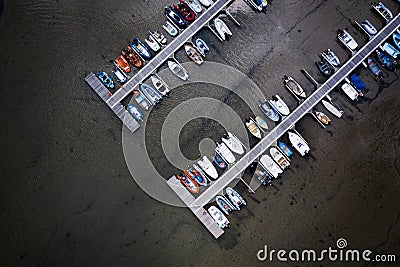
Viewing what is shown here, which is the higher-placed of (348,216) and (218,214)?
(218,214)

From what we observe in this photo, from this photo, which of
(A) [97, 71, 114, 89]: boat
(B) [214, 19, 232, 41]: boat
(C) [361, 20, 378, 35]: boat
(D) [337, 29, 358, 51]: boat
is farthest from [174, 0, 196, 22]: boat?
(C) [361, 20, 378, 35]: boat

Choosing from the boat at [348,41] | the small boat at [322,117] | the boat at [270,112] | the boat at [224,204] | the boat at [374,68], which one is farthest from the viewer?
the boat at [374,68]

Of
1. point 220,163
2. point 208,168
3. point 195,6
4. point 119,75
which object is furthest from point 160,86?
point 220,163

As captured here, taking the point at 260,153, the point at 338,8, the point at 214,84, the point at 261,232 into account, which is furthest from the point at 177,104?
the point at 338,8

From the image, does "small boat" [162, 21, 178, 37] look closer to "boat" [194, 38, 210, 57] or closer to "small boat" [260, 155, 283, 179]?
"boat" [194, 38, 210, 57]

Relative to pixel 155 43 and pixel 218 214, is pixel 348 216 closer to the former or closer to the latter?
pixel 218 214

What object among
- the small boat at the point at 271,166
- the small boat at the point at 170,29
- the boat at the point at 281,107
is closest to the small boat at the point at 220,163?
the small boat at the point at 271,166

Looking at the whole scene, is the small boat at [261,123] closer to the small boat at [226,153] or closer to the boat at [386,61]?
the small boat at [226,153]
